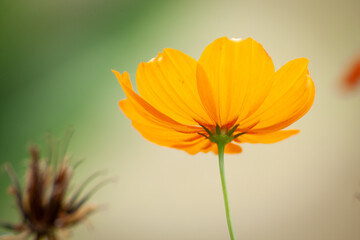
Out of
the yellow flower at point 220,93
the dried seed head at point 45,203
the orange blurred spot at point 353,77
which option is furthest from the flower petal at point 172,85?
the orange blurred spot at point 353,77

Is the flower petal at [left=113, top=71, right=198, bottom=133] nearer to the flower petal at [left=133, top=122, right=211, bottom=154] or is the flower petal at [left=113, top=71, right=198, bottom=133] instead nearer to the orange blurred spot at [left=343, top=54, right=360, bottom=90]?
the flower petal at [left=133, top=122, right=211, bottom=154]

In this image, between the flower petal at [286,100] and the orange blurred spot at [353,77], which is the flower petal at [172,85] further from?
the orange blurred spot at [353,77]

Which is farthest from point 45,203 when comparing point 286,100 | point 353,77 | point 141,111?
point 353,77

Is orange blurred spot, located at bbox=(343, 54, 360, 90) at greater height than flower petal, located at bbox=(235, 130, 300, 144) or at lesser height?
greater

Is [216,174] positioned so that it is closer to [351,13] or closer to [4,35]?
[351,13]

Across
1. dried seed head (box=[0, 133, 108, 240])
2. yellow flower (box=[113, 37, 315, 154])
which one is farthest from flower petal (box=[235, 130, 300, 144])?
dried seed head (box=[0, 133, 108, 240])

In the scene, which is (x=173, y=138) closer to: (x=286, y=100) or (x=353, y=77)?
(x=286, y=100)

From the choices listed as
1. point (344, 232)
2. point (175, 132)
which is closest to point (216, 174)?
point (344, 232)
